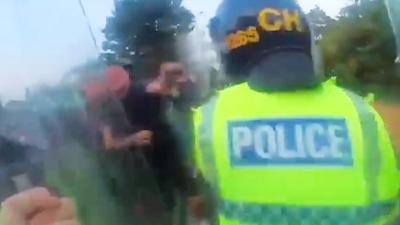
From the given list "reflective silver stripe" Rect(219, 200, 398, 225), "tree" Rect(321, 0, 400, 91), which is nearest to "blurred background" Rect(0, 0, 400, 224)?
"tree" Rect(321, 0, 400, 91)

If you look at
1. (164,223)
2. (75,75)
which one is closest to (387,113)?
(164,223)

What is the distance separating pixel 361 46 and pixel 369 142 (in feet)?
0.61

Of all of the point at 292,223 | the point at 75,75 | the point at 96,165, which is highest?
the point at 75,75

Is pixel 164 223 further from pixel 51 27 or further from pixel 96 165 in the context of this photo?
pixel 51 27

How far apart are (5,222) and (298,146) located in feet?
1.99

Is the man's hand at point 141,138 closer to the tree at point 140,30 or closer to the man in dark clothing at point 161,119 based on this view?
the man in dark clothing at point 161,119

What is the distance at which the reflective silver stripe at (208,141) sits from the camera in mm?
1343

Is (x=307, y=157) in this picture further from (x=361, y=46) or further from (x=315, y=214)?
(x=361, y=46)

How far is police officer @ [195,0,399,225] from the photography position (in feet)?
4.21

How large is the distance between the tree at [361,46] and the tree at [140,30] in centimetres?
28

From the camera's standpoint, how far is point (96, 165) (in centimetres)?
137

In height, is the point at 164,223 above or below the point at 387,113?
below

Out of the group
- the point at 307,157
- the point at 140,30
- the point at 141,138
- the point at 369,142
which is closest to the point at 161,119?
the point at 141,138

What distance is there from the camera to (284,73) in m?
1.31
